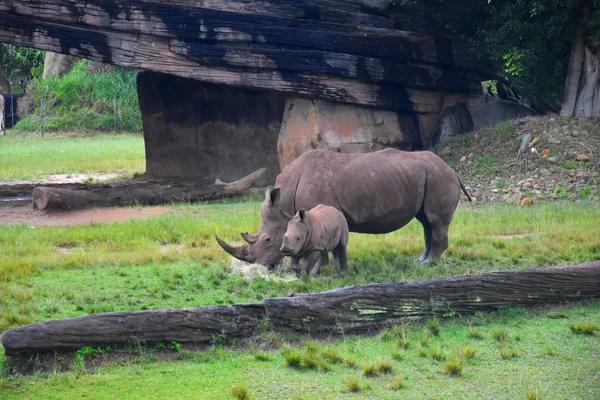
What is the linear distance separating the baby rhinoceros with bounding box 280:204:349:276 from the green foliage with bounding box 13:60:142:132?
2633 cm

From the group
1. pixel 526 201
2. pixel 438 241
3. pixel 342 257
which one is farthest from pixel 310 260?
pixel 526 201

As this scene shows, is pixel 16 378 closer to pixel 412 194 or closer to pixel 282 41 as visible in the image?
pixel 412 194

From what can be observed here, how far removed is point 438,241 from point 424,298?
Result: 2.93m

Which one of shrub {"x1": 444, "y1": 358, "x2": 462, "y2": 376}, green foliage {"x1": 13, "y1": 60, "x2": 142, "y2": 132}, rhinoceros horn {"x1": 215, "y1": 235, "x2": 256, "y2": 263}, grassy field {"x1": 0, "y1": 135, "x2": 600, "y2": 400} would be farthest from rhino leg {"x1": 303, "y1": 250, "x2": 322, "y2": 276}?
green foliage {"x1": 13, "y1": 60, "x2": 142, "y2": 132}

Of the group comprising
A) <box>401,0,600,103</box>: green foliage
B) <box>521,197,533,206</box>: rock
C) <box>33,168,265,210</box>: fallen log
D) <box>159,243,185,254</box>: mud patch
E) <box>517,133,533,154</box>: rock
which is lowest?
<box>159,243,185,254</box>: mud patch

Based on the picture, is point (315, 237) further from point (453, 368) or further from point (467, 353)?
point (453, 368)

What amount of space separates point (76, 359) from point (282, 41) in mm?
11139

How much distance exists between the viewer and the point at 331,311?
766cm

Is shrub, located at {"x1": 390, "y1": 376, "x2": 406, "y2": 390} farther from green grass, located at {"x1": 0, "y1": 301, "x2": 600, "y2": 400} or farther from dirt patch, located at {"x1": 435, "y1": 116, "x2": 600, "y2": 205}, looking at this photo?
dirt patch, located at {"x1": 435, "y1": 116, "x2": 600, "y2": 205}

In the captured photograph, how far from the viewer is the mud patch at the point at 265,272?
9.90 metres

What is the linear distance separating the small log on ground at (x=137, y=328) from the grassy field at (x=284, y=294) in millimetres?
120

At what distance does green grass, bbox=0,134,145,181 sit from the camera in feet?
72.5

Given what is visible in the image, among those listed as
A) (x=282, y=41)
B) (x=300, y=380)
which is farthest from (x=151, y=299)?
(x=282, y=41)

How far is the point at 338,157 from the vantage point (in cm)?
1109
